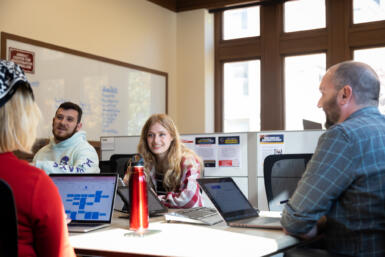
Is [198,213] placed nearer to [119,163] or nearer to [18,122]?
[18,122]

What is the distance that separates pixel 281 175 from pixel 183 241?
1324 millimetres

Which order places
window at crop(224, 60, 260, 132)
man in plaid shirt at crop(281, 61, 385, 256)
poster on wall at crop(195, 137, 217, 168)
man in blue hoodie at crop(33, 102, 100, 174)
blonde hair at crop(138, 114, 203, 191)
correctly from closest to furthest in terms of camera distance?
man in plaid shirt at crop(281, 61, 385, 256) < blonde hair at crop(138, 114, 203, 191) < man in blue hoodie at crop(33, 102, 100, 174) < poster on wall at crop(195, 137, 217, 168) < window at crop(224, 60, 260, 132)

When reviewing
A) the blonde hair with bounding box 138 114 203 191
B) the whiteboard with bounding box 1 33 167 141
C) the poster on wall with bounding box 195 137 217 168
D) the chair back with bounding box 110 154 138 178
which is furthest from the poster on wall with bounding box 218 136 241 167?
the whiteboard with bounding box 1 33 167 141

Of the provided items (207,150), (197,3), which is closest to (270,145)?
(207,150)

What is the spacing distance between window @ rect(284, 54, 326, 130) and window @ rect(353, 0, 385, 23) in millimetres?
562

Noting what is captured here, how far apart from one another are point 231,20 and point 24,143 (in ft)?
16.5

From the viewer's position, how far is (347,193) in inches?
61.1

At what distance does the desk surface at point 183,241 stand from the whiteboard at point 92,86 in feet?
8.49

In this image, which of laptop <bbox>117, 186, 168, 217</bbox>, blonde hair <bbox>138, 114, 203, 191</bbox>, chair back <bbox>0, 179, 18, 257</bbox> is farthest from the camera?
blonde hair <bbox>138, 114, 203, 191</bbox>

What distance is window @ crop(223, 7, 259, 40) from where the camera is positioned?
562 cm

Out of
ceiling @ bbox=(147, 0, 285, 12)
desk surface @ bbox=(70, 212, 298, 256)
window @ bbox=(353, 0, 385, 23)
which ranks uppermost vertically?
ceiling @ bbox=(147, 0, 285, 12)

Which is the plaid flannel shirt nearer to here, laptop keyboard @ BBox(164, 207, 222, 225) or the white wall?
laptop keyboard @ BBox(164, 207, 222, 225)

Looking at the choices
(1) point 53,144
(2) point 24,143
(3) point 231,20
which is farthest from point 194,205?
(3) point 231,20

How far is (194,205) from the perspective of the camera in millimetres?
2453
